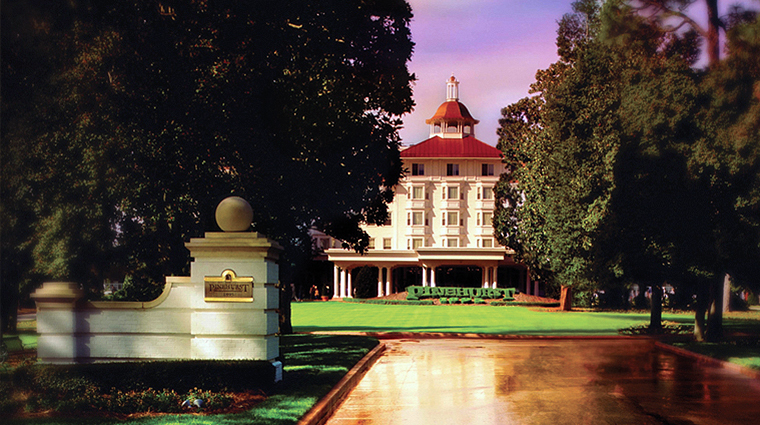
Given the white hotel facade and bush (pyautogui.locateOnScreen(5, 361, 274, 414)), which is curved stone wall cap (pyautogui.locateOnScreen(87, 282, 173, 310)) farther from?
the white hotel facade

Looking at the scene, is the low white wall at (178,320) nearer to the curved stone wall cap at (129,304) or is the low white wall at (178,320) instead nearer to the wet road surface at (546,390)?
the curved stone wall cap at (129,304)

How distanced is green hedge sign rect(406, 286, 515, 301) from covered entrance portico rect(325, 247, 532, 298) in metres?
3.57

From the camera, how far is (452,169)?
258 feet

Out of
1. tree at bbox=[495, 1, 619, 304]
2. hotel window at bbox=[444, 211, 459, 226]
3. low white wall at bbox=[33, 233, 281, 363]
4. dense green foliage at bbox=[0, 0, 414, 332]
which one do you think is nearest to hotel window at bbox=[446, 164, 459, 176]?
hotel window at bbox=[444, 211, 459, 226]

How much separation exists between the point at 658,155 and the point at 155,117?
13680 millimetres

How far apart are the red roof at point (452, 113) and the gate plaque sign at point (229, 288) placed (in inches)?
2770

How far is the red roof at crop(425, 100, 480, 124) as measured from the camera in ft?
267

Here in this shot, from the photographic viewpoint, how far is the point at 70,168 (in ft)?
53.7

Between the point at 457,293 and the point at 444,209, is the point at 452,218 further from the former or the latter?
the point at 457,293

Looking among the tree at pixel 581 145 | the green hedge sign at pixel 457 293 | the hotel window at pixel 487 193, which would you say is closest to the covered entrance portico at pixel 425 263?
the green hedge sign at pixel 457 293

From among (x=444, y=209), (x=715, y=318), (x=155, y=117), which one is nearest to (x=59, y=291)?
(x=155, y=117)

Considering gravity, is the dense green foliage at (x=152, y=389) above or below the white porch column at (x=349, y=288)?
above

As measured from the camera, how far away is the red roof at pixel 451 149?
7794 cm

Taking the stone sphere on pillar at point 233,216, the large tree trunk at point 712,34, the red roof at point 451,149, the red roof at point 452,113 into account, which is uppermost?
the red roof at point 452,113
